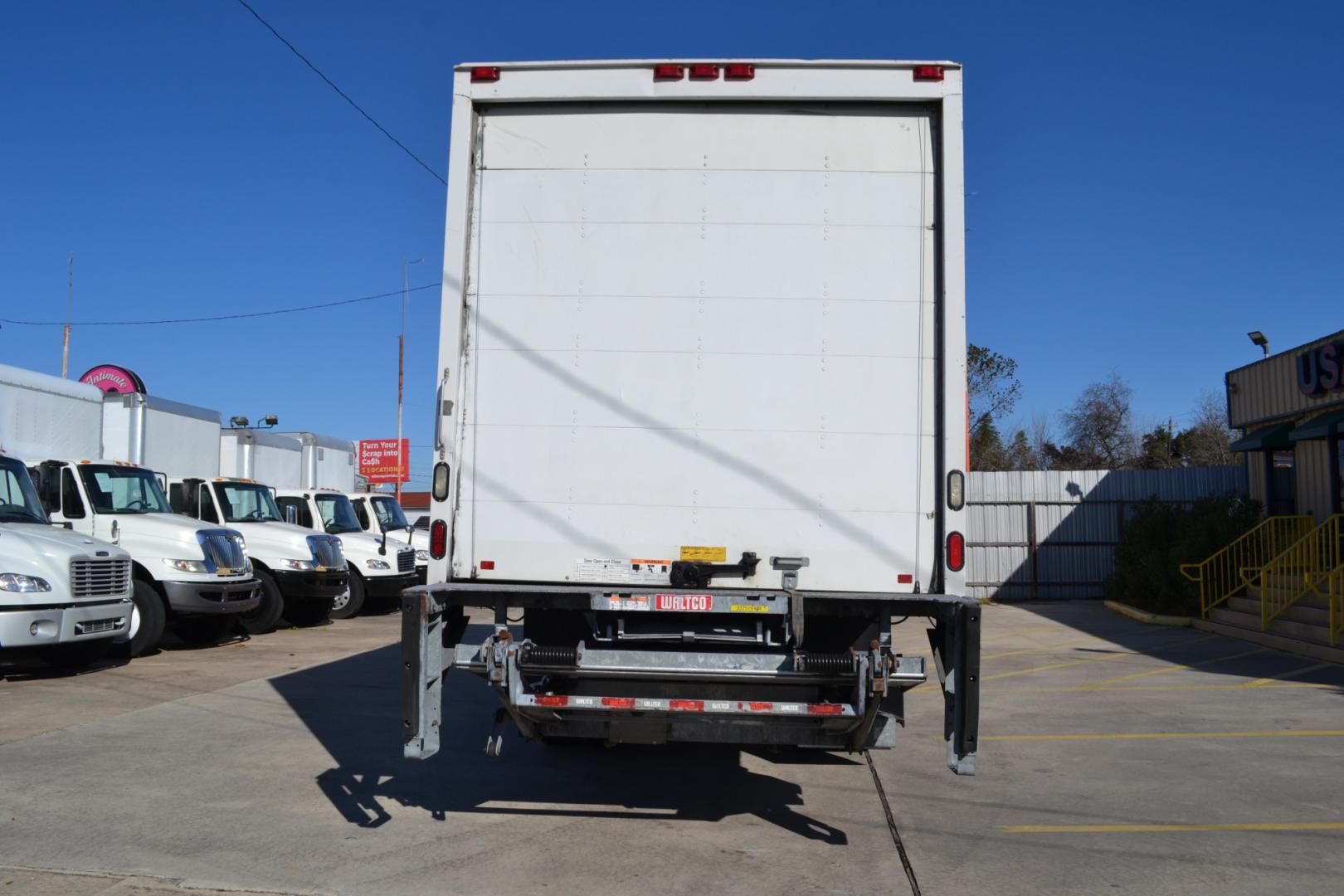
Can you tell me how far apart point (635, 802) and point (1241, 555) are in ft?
52.0

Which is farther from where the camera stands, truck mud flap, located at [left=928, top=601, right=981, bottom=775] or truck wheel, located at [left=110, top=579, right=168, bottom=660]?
truck wheel, located at [left=110, top=579, right=168, bottom=660]

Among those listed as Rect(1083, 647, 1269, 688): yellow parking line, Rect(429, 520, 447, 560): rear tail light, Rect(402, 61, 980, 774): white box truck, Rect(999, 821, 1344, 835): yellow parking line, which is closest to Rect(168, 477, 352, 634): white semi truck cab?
Rect(1083, 647, 1269, 688): yellow parking line

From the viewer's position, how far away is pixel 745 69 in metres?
5.85

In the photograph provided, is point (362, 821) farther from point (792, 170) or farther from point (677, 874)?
point (792, 170)

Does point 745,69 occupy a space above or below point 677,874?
above

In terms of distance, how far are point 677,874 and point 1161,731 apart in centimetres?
568

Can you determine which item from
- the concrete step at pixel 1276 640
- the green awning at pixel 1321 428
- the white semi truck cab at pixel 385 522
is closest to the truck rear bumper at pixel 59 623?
the white semi truck cab at pixel 385 522

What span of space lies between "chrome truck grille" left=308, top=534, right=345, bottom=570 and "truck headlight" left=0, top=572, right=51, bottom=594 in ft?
21.6

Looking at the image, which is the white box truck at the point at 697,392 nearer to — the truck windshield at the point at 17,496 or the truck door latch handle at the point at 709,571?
the truck door latch handle at the point at 709,571

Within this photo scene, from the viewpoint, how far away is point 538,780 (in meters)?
7.21

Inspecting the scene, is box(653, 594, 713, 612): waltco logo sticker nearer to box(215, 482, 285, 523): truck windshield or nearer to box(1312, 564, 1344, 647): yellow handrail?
box(1312, 564, 1344, 647): yellow handrail

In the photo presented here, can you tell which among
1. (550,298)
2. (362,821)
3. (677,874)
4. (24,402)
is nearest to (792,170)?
(550,298)

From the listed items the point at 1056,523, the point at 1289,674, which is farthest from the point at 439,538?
the point at 1056,523

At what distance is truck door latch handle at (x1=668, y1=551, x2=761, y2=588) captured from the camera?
18.3ft
